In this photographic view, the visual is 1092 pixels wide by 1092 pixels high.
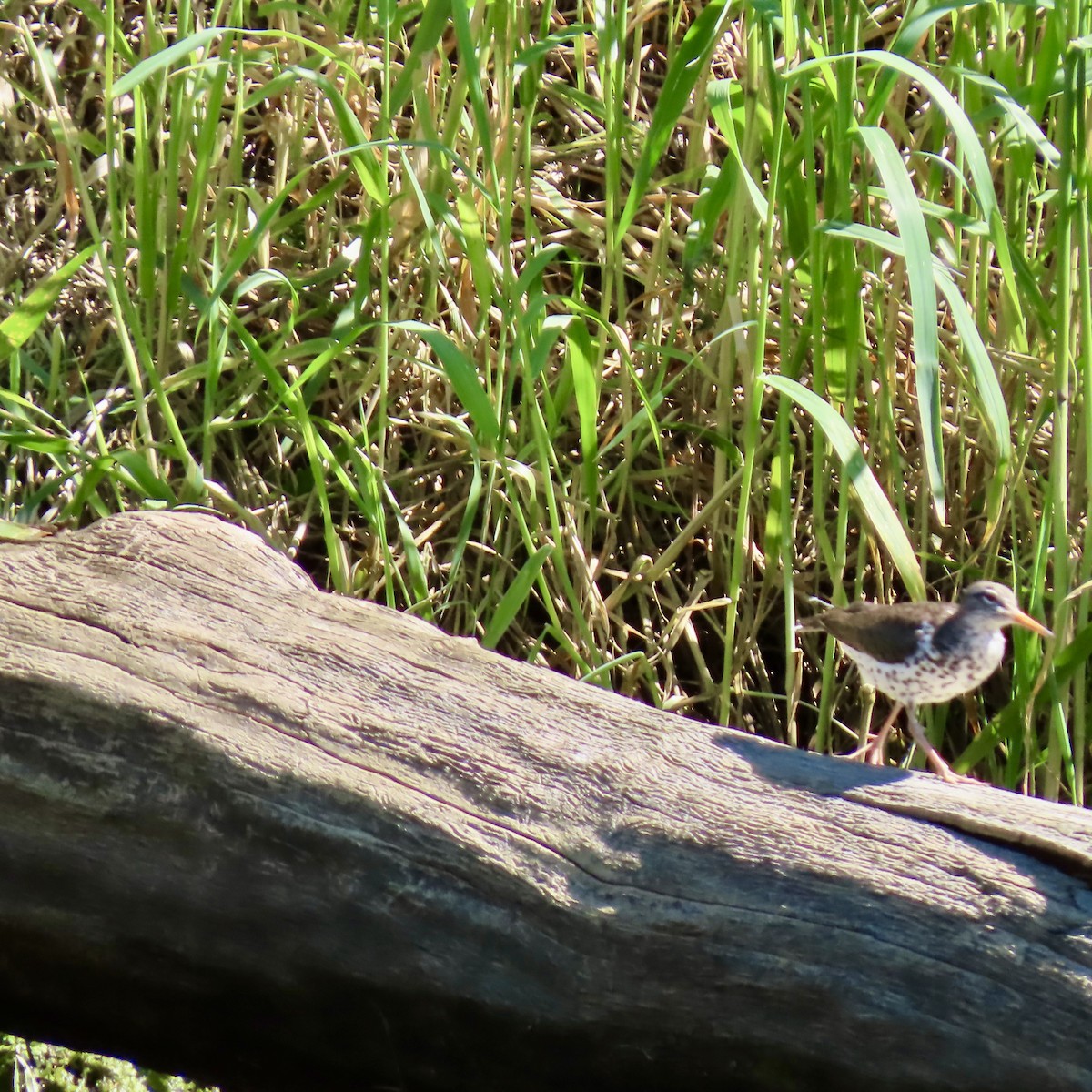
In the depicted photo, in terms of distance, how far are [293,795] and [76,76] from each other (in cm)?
322

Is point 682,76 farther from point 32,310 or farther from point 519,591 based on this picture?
point 32,310

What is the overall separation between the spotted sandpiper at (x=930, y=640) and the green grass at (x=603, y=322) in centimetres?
11

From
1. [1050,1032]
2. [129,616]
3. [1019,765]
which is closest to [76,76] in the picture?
[129,616]

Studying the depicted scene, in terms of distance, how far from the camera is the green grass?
2803mm

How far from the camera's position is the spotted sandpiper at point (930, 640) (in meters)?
2.83

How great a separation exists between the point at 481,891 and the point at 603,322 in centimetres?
155

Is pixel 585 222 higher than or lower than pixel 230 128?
lower

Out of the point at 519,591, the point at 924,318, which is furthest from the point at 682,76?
the point at 519,591

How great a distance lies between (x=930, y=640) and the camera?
9.30ft

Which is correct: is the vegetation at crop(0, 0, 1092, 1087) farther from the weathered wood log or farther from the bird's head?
the weathered wood log

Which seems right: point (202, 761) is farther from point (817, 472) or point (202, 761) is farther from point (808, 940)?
point (817, 472)

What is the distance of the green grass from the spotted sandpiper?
0.37 ft

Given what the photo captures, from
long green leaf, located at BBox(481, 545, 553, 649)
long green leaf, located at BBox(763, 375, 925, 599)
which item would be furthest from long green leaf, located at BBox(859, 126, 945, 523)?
long green leaf, located at BBox(481, 545, 553, 649)

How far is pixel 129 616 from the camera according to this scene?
239 cm
